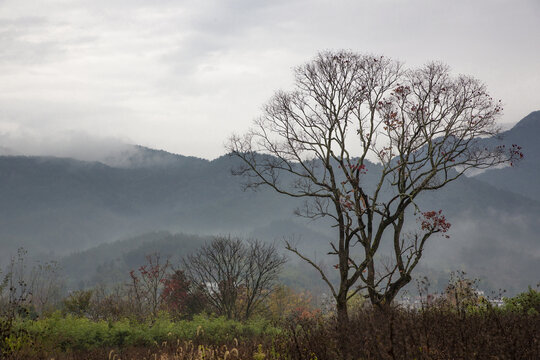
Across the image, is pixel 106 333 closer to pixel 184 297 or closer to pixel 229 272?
pixel 229 272

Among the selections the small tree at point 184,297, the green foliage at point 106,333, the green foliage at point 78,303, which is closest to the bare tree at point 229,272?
the small tree at point 184,297

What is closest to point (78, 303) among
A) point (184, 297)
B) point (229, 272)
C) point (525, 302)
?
point (184, 297)

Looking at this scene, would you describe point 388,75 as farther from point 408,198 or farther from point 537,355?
point 537,355

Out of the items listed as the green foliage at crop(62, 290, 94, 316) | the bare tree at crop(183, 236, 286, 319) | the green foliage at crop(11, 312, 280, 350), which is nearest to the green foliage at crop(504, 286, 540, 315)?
the green foliage at crop(11, 312, 280, 350)

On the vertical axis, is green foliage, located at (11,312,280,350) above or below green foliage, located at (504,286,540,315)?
below

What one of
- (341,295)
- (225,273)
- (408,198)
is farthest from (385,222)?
(225,273)

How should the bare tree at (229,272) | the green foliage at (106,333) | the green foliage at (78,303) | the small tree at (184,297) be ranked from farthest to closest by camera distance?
the small tree at (184,297) → the green foliage at (78,303) → the bare tree at (229,272) → the green foliage at (106,333)

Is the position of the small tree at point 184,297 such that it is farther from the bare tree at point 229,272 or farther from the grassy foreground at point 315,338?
the grassy foreground at point 315,338

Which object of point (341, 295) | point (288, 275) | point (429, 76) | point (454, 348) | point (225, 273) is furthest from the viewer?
point (288, 275)

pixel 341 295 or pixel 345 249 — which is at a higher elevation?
pixel 345 249

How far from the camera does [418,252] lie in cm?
1362

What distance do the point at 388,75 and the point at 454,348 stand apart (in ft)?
34.1

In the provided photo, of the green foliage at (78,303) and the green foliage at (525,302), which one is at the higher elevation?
the green foliage at (525,302)

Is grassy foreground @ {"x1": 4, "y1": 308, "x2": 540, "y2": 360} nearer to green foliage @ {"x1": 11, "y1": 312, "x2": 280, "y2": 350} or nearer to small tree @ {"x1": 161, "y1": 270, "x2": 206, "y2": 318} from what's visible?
green foliage @ {"x1": 11, "y1": 312, "x2": 280, "y2": 350}
